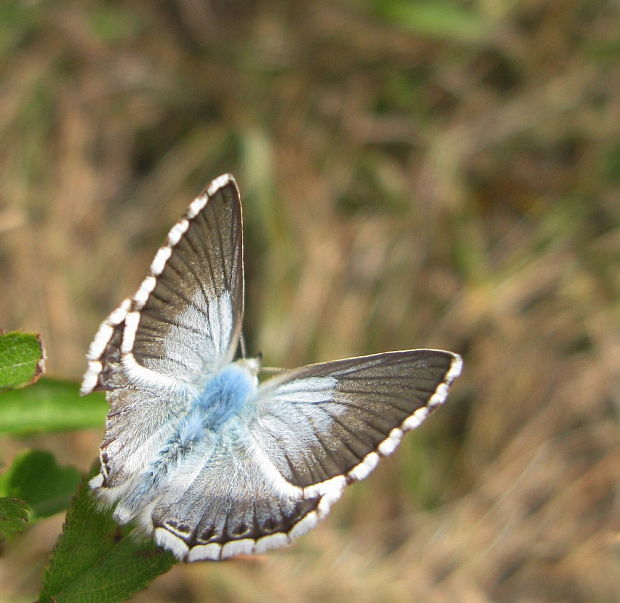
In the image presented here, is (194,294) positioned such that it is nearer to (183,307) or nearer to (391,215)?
(183,307)

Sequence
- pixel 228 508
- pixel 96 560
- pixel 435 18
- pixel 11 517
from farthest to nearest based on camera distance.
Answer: pixel 435 18 → pixel 228 508 → pixel 96 560 → pixel 11 517

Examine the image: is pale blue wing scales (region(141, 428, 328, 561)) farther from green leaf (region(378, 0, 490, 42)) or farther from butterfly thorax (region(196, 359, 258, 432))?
green leaf (region(378, 0, 490, 42))

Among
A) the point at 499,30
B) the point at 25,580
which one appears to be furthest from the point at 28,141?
the point at 499,30

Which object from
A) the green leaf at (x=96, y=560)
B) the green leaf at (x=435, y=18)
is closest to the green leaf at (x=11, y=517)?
the green leaf at (x=96, y=560)

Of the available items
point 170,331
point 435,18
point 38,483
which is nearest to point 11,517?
point 38,483

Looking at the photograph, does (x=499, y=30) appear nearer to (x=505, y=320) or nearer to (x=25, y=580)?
(x=505, y=320)

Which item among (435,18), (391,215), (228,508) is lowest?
(391,215)
